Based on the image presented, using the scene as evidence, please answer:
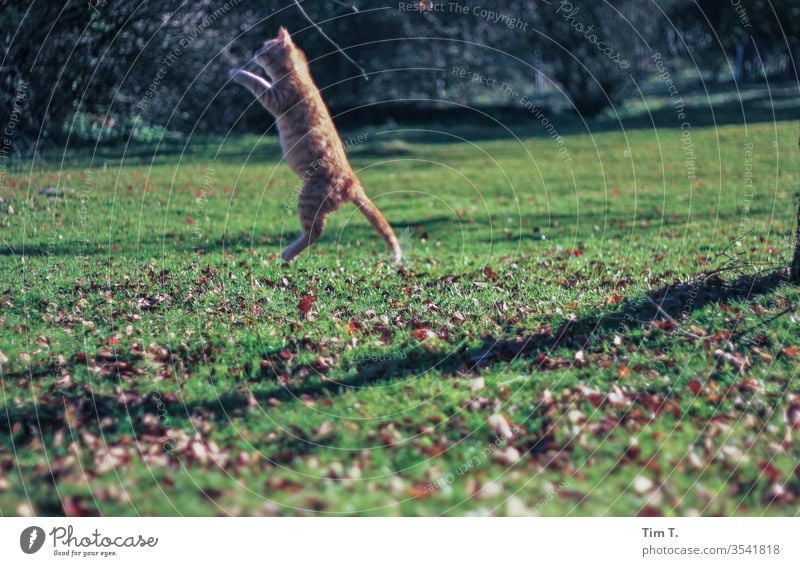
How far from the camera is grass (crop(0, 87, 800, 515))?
4.68 m

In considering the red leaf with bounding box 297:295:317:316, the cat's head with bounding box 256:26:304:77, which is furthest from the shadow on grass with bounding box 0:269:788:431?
the cat's head with bounding box 256:26:304:77

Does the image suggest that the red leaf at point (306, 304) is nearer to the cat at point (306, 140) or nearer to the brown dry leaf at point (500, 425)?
the cat at point (306, 140)

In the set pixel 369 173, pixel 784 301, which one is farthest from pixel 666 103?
pixel 784 301

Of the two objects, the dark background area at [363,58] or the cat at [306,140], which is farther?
the dark background area at [363,58]

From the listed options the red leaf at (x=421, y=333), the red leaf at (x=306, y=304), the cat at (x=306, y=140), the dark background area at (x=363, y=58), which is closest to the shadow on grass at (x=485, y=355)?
the red leaf at (x=421, y=333)

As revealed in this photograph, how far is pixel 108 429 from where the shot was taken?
5.13m

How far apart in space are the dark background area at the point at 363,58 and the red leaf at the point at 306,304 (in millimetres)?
7255

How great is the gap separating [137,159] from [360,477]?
634 inches

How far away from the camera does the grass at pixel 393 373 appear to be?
4.68 metres

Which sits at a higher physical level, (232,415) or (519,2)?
(519,2)

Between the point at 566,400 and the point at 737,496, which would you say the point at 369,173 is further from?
the point at 737,496

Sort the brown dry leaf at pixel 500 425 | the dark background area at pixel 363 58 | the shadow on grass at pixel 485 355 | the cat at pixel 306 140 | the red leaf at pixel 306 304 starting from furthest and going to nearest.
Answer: the dark background area at pixel 363 58, the cat at pixel 306 140, the red leaf at pixel 306 304, the shadow on grass at pixel 485 355, the brown dry leaf at pixel 500 425

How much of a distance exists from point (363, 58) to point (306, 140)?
1813 cm
